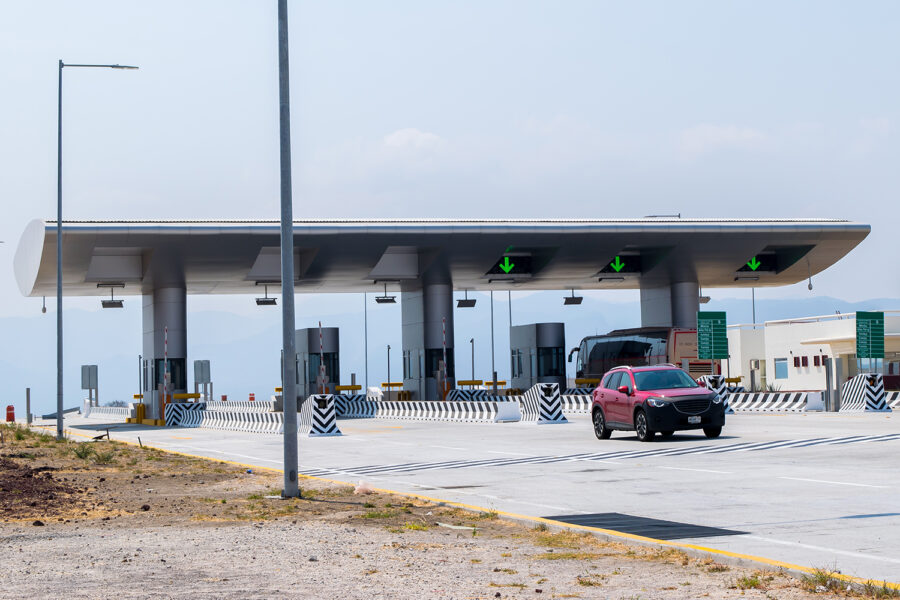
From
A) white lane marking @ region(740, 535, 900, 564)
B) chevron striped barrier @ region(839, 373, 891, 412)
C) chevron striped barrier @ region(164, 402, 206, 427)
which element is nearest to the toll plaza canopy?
chevron striped barrier @ region(164, 402, 206, 427)

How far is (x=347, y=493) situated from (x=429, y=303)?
39724mm

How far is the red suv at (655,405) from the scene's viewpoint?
78.5 ft

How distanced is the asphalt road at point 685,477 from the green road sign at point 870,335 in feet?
38.3

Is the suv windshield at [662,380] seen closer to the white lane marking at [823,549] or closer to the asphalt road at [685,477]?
the asphalt road at [685,477]

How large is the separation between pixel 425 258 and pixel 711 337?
12955 mm

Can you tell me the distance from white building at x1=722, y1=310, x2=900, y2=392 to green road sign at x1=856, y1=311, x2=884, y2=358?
80.7ft

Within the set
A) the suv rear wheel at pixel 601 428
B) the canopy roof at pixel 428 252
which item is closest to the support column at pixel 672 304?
the canopy roof at pixel 428 252

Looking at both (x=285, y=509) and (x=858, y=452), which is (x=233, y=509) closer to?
(x=285, y=509)

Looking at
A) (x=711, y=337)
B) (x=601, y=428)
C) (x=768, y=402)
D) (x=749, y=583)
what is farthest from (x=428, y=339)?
(x=749, y=583)

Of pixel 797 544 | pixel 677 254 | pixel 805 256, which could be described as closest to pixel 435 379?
pixel 677 254

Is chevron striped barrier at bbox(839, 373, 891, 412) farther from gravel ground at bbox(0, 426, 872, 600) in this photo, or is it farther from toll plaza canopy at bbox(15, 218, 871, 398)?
gravel ground at bbox(0, 426, 872, 600)

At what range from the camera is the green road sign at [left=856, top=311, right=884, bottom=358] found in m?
41.9

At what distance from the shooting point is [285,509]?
13539 millimetres

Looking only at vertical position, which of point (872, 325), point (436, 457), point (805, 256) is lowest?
point (436, 457)
